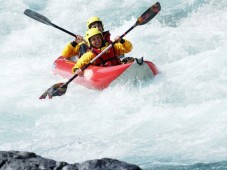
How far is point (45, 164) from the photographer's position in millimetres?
4184

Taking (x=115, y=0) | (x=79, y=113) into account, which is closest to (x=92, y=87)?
(x=79, y=113)

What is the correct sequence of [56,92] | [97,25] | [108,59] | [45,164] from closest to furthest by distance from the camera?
[45,164] → [56,92] → [108,59] → [97,25]

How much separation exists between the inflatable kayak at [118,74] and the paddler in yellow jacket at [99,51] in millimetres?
149

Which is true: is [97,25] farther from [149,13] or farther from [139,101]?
[139,101]

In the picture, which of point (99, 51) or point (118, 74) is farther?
point (99, 51)

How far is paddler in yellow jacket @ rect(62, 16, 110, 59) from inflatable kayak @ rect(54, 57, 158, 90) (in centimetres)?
64

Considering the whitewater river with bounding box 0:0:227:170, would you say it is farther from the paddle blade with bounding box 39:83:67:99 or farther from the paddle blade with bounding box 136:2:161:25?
the paddle blade with bounding box 136:2:161:25

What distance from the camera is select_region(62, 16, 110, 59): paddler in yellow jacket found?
30.5ft

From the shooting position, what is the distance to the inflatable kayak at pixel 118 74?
8.20 m

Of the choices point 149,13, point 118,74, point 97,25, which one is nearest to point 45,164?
point 118,74

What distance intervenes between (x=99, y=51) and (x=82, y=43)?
868 mm

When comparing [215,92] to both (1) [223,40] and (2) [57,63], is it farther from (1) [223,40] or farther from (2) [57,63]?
(2) [57,63]

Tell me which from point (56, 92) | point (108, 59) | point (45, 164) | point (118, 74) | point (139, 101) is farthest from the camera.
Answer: point (108, 59)

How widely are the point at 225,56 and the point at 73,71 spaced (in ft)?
8.28
